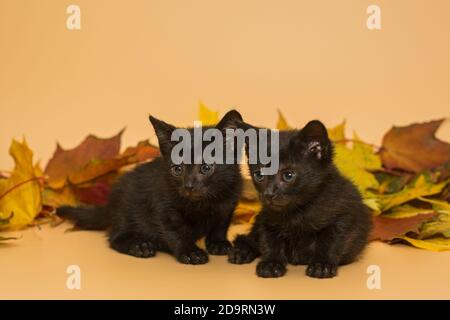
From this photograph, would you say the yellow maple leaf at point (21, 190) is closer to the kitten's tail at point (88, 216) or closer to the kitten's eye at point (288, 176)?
the kitten's tail at point (88, 216)

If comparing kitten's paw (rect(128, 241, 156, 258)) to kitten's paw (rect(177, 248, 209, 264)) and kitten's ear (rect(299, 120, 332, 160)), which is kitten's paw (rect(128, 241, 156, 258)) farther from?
kitten's ear (rect(299, 120, 332, 160))

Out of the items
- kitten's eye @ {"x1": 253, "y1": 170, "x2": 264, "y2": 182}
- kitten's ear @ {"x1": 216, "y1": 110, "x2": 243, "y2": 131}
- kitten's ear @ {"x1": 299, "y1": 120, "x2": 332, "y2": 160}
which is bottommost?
kitten's eye @ {"x1": 253, "y1": 170, "x2": 264, "y2": 182}

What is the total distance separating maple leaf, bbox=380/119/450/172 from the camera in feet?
10.4

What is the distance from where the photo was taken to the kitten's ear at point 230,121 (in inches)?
99.1

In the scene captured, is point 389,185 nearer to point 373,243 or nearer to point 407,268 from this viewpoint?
point 373,243

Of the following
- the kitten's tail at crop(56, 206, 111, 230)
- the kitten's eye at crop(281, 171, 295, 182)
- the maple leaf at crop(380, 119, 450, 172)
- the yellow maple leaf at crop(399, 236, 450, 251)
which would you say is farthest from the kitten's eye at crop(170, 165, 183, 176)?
the maple leaf at crop(380, 119, 450, 172)

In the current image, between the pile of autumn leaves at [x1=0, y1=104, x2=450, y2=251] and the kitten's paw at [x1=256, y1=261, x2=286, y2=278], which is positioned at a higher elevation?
the pile of autumn leaves at [x1=0, y1=104, x2=450, y2=251]

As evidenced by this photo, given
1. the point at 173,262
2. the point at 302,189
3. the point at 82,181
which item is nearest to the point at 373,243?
the point at 302,189

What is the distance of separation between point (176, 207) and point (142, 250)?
0.21m

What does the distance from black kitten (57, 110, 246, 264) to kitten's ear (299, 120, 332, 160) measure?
0.31m

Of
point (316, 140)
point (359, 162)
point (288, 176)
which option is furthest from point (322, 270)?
point (359, 162)

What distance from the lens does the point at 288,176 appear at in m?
2.32

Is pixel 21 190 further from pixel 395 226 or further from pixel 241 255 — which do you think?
pixel 395 226

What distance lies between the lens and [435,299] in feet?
6.73
